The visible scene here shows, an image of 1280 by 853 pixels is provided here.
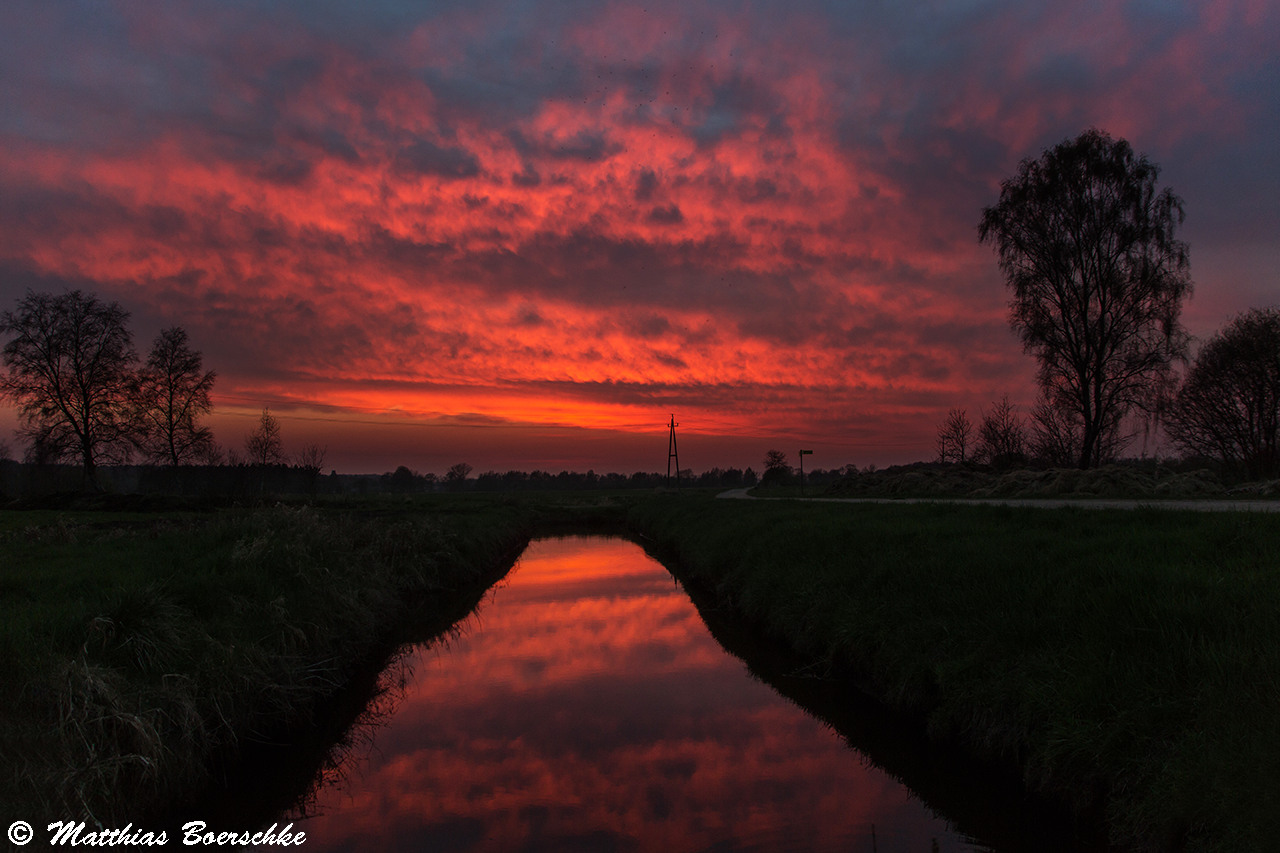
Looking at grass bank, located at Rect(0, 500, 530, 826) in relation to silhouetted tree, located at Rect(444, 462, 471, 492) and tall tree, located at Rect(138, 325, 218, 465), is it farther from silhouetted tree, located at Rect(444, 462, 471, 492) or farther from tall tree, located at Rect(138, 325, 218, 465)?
silhouetted tree, located at Rect(444, 462, 471, 492)

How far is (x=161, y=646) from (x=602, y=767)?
4892mm

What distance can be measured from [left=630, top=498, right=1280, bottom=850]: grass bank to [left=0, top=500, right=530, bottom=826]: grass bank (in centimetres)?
747

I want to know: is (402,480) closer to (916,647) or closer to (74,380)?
(74,380)

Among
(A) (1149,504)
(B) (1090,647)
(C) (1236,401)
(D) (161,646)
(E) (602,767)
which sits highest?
(C) (1236,401)

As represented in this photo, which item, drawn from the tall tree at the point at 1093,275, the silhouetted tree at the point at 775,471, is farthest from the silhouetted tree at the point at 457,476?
the tall tree at the point at 1093,275

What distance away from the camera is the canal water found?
607 cm

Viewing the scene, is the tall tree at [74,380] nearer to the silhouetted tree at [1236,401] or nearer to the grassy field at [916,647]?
the grassy field at [916,647]

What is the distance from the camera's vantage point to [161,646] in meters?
7.08

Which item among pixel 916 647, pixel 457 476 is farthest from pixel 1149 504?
pixel 457 476

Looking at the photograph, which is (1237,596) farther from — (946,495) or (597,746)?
(946,495)

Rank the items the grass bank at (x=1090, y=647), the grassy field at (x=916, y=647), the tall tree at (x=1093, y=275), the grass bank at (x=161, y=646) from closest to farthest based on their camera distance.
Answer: the grass bank at (x=1090, y=647)
the grassy field at (x=916, y=647)
the grass bank at (x=161, y=646)
the tall tree at (x=1093, y=275)

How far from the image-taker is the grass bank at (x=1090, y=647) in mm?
4383

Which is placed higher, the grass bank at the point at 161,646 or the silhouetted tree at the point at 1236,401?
the silhouetted tree at the point at 1236,401

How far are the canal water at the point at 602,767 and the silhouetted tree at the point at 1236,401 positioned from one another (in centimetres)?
3055
